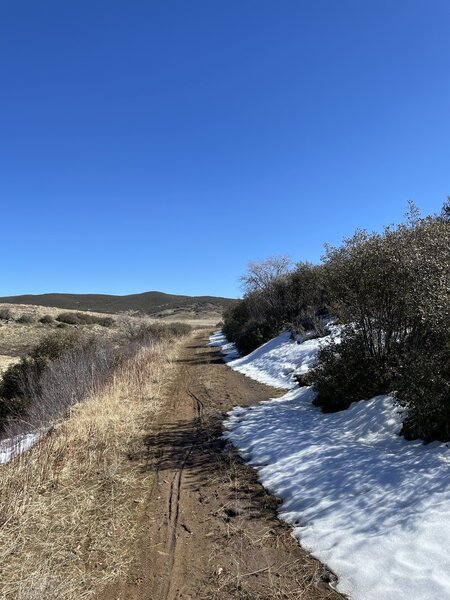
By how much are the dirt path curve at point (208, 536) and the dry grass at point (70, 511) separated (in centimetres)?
25

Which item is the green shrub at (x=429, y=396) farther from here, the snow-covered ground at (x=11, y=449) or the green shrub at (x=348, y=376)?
the snow-covered ground at (x=11, y=449)

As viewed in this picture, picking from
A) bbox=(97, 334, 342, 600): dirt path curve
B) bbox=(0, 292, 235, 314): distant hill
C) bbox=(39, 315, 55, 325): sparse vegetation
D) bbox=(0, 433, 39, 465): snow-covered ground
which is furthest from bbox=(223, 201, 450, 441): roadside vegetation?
bbox=(0, 292, 235, 314): distant hill

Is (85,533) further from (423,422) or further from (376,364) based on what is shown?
(376,364)

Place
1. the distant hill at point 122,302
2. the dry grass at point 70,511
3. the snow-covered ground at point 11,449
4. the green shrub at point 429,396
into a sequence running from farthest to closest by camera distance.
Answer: the distant hill at point 122,302 < the snow-covered ground at point 11,449 < the green shrub at point 429,396 < the dry grass at point 70,511

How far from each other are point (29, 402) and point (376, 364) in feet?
33.2

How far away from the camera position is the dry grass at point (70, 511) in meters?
3.84

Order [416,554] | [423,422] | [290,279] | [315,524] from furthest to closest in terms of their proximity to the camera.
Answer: [290,279]
[423,422]
[315,524]
[416,554]

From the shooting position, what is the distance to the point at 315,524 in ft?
15.2

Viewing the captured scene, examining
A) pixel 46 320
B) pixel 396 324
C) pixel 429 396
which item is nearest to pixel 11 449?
pixel 429 396

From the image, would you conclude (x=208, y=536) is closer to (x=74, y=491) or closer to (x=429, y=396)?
(x=74, y=491)

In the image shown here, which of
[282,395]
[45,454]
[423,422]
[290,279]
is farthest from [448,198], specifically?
[45,454]

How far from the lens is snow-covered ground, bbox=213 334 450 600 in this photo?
3.62m

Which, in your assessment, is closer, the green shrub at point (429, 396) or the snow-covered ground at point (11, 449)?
the green shrub at point (429, 396)

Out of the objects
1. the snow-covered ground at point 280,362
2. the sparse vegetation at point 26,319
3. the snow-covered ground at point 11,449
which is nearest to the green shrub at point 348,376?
the snow-covered ground at point 280,362
